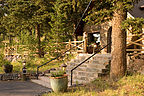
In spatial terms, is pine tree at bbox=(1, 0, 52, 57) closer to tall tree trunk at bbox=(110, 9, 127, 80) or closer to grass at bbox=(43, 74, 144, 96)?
tall tree trunk at bbox=(110, 9, 127, 80)

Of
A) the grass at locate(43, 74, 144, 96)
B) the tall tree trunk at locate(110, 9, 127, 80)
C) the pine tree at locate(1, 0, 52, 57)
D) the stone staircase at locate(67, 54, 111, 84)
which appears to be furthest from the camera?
the pine tree at locate(1, 0, 52, 57)

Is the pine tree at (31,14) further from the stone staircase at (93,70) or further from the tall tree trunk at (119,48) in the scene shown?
the tall tree trunk at (119,48)

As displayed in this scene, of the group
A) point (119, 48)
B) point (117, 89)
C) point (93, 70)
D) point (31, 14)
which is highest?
point (31, 14)

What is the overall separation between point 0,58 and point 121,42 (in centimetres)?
1202

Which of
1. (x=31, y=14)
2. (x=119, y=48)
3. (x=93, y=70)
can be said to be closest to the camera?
(x=119, y=48)

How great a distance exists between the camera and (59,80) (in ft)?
22.7

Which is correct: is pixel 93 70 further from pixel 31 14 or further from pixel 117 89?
pixel 31 14

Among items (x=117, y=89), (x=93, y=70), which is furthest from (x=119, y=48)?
(x=117, y=89)

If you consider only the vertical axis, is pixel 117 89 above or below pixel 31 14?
below

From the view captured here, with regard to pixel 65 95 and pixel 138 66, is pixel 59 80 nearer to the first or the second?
pixel 65 95

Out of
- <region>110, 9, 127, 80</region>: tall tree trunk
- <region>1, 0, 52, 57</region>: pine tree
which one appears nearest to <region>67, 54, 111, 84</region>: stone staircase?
<region>110, 9, 127, 80</region>: tall tree trunk

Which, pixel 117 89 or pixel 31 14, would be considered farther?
pixel 31 14

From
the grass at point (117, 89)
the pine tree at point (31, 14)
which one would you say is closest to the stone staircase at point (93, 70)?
the grass at point (117, 89)

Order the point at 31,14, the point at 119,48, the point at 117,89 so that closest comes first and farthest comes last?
the point at 117,89 < the point at 119,48 < the point at 31,14
